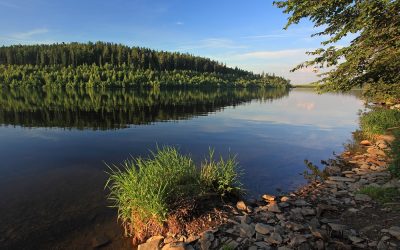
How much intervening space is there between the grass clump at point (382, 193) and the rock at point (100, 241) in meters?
10.8

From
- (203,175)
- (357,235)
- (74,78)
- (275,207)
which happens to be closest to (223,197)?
(203,175)

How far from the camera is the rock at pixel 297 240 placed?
27.8ft

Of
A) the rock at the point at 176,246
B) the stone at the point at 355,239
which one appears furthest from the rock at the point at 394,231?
the rock at the point at 176,246

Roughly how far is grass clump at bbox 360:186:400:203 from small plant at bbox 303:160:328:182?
4.18 metres

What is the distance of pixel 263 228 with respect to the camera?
9.38m

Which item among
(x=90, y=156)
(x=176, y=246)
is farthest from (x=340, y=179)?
(x=90, y=156)

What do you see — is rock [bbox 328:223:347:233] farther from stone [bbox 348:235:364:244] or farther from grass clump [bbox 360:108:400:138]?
grass clump [bbox 360:108:400:138]

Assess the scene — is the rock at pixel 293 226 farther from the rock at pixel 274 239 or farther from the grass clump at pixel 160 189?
the grass clump at pixel 160 189

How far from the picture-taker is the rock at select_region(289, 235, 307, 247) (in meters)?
8.46

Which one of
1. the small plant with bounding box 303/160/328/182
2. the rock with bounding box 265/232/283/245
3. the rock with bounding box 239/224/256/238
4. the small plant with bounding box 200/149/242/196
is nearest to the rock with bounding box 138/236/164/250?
the rock with bounding box 239/224/256/238

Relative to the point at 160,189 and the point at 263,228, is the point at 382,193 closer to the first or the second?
the point at 263,228

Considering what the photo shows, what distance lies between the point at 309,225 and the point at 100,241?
7520mm

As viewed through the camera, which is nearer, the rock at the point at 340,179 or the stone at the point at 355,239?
the stone at the point at 355,239

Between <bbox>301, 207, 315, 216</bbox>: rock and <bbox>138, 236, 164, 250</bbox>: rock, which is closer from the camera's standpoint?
<bbox>138, 236, 164, 250</bbox>: rock
